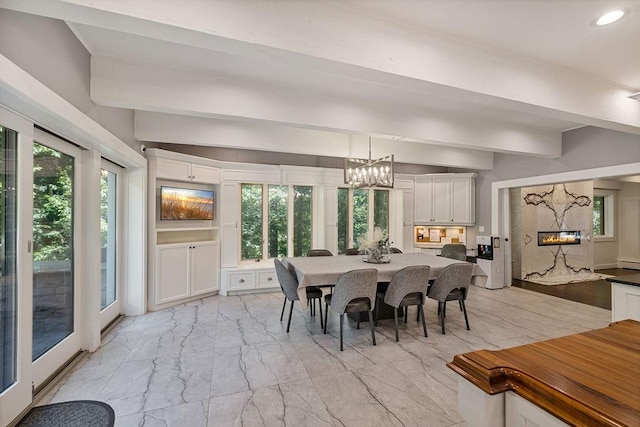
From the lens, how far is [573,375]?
0.77 metres

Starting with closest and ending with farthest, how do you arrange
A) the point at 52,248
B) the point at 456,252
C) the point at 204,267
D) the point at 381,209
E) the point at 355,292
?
the point at 52,248, the point at 355,292, the point at 204,267, the point at 456,252, the point at 381,209

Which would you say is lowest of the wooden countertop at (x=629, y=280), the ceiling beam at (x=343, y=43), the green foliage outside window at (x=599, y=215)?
the wooden countertop at (x=629, y=280)

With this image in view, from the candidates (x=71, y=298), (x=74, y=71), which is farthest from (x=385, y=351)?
(x=74, y=71)

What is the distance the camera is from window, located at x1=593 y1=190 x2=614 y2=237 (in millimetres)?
8570

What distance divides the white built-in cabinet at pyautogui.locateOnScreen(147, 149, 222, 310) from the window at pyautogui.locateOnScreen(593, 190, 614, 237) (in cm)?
1054

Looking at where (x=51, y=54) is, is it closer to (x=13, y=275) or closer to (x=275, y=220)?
(x=13, y=275)

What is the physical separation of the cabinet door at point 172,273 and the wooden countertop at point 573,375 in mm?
4637

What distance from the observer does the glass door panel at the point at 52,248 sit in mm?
2379

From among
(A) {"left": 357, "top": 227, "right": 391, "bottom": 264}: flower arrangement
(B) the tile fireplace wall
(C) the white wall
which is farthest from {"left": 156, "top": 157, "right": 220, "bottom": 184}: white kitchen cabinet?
(B) the tile fireplace wall

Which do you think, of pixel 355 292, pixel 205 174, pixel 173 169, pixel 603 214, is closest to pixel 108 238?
pixel 173 169

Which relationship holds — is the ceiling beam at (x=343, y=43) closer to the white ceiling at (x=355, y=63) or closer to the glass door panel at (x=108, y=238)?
the white ceiling at (x=355, y=63)

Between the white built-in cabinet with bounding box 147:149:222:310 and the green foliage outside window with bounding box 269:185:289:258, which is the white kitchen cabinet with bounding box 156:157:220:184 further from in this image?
the green foliage outside window with bounding box 269:185:289:258

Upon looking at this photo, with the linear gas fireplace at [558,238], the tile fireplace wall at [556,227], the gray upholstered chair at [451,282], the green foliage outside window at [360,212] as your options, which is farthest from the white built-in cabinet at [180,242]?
the linear gas fireplace at [558,238]

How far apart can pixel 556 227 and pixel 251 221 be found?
24.7 ft
